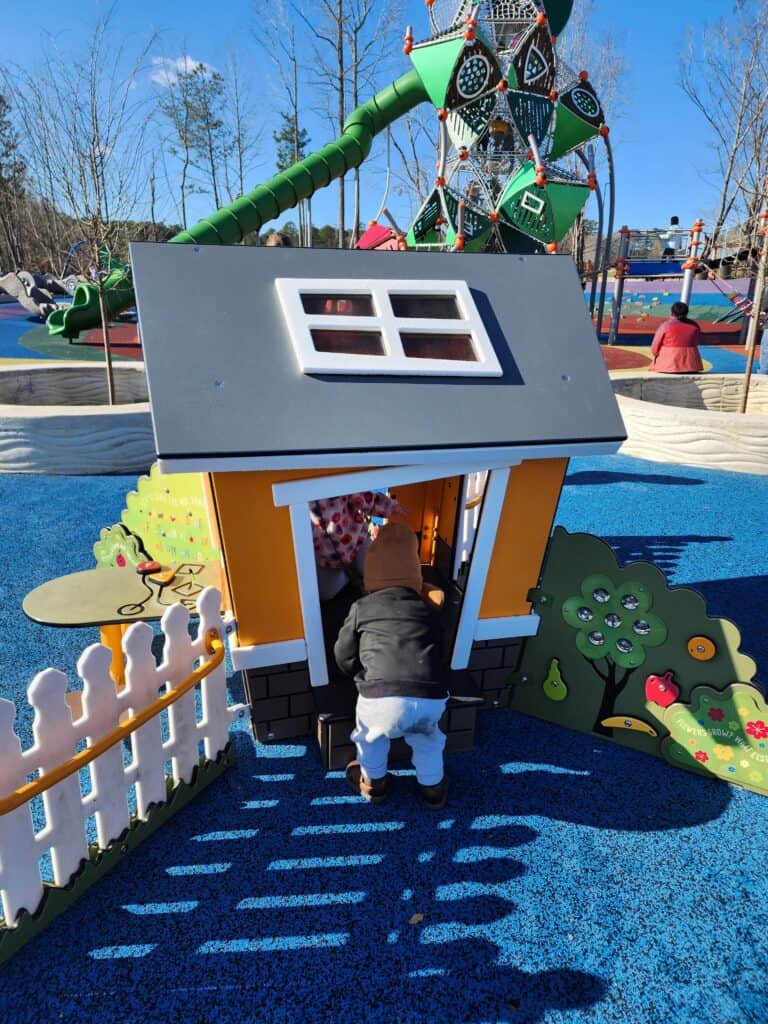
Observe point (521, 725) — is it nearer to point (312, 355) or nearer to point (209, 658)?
point (209, 658)

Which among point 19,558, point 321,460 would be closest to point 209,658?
point 321,460

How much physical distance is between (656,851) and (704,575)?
3310 mm

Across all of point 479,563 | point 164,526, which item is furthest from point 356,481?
point 164,526

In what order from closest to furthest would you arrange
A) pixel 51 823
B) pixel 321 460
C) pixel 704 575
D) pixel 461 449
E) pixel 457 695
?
pixel 51 823 < pixel 321 460 < pixel 461 449 < pixel 457 695 < pixel 704 575

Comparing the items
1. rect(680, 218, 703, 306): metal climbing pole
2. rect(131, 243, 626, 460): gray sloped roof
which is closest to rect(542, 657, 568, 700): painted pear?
rect(131, 243, 626, 460): gray sloped roof

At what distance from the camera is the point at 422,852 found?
275 cm

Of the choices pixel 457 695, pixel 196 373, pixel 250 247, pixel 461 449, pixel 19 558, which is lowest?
pixel 457 695

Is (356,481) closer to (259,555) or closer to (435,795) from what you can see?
(259,555)

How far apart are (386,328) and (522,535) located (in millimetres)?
1234

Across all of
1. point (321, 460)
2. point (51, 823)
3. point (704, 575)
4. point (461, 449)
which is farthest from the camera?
point (704, 575)

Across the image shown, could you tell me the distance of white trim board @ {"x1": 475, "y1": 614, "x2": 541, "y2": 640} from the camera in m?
3.42

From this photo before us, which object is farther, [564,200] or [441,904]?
[564,200]

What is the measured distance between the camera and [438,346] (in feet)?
9.87

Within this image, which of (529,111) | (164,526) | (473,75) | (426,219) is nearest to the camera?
(164,526)
